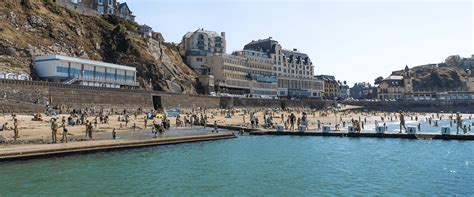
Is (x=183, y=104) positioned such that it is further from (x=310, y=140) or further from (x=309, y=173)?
(x=309, y=173)

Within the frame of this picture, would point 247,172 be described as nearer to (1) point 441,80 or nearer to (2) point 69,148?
(2) point 69,148

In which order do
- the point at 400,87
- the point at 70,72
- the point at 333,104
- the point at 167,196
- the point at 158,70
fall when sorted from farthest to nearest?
the point at 400,87
the point at 333,104
the point at 158,70
the point at 70,72
the point at 167,196

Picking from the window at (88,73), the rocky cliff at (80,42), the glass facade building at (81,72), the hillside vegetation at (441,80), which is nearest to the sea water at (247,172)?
the glass facade building at (81,72)

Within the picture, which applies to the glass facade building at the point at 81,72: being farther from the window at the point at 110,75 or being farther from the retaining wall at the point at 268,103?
the retaining wall at the point at 268,103

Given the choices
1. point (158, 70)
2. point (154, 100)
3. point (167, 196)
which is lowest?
point (167, 196)

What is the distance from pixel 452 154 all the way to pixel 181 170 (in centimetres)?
1821

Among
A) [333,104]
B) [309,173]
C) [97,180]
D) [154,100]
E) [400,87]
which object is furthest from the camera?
[400,87]

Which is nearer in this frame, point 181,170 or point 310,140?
point 181,170

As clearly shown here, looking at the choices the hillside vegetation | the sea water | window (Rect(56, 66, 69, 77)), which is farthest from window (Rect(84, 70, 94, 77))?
the hillside vegetation

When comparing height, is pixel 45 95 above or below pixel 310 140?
above

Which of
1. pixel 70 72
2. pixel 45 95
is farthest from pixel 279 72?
pixel 45 95

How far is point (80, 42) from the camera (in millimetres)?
76688

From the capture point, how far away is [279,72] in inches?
4938

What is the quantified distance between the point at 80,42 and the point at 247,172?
6597cm
